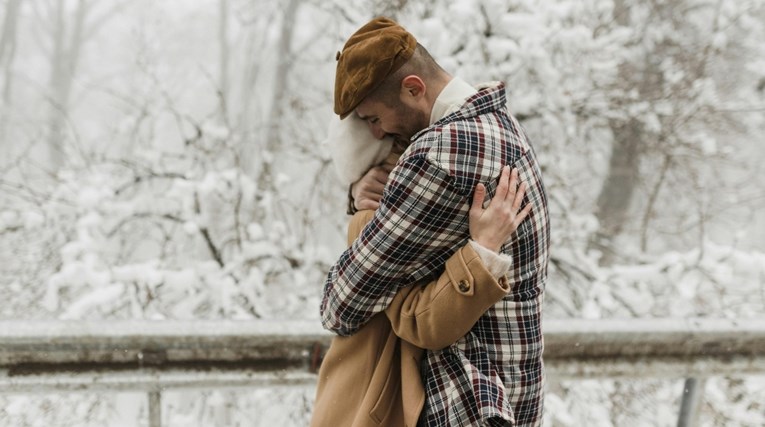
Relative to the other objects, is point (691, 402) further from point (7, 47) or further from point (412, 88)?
point (7, 47)

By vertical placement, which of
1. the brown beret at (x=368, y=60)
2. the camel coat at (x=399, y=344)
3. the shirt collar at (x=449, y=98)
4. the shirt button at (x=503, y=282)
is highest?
the brown beret at (x=368, y=60)

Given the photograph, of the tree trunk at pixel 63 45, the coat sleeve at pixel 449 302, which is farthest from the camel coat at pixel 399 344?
the tree trunk at pixel 63 45

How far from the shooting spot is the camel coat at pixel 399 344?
135 centimetres

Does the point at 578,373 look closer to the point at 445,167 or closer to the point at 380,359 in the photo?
the point at 380,359

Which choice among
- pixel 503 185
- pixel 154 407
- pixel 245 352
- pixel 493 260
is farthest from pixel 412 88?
pixel 154 407

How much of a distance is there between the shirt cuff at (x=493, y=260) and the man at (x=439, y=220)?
7 centimetres

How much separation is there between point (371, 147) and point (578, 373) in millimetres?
1268

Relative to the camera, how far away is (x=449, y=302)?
4.44 feet

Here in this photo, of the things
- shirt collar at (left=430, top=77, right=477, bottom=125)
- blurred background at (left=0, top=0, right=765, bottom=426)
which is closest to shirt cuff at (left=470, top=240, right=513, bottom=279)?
shirt collar at (left=430, top=77, right=477, bottom=125)

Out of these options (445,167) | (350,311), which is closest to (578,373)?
(350,311)

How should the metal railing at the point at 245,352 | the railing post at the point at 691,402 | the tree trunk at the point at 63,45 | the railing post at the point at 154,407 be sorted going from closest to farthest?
the metal railing at the point at 245,352 → the railing post at the point at 154,407 → the railing post at the point at 691,402 → the tree trunk at the point at 63,45

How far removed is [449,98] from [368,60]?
221 mm

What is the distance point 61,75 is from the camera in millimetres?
22375

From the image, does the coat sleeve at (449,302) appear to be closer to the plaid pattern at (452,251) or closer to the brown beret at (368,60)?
the plaid pattern at (452,251)
